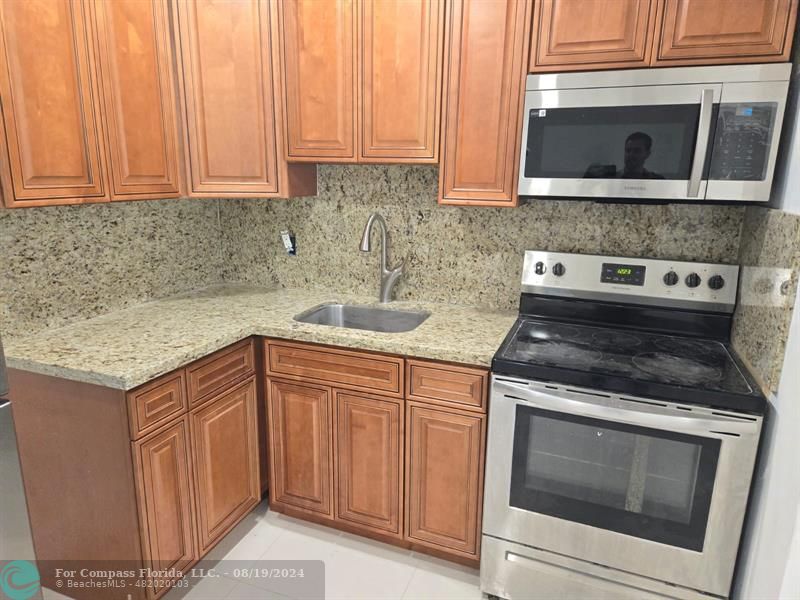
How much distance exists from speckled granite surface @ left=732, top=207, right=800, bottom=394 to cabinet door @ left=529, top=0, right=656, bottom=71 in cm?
64

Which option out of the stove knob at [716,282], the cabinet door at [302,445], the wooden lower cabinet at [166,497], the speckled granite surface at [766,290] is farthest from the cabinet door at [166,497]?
the stove knob at [716,282]

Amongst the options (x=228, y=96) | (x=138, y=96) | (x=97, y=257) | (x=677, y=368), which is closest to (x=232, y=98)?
(x=228, y=96)

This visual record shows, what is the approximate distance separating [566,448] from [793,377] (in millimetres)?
646

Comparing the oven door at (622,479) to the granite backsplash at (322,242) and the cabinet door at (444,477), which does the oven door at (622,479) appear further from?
the granite backsplash at (322,242)

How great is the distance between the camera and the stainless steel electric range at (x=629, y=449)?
1.50 metres

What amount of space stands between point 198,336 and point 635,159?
5.24ft

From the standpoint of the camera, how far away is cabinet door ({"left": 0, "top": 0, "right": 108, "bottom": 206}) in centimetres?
147

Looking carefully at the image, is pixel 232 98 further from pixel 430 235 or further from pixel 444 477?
pixel 444 477

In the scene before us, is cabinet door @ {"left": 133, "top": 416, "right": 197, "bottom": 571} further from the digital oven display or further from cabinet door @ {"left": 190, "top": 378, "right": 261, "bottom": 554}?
the digital oven display

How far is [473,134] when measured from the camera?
1.88m

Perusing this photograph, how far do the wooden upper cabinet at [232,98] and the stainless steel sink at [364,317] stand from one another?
1.84 feet

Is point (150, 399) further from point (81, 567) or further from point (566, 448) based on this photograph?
point (566, 448)

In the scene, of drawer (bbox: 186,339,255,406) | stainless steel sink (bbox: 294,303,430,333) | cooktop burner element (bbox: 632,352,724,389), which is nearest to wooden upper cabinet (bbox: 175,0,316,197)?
stainless steel sink (bbox: 294,303,430,333)

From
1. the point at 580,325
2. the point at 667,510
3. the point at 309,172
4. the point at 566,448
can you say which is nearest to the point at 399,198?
the point at 309,172
